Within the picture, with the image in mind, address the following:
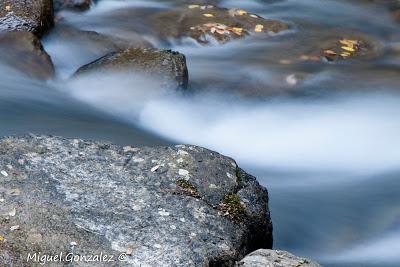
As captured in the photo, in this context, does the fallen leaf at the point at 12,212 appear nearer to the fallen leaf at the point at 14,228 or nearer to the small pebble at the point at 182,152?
the fallen leaf at the point at 14,228

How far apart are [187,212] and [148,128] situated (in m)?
2.90

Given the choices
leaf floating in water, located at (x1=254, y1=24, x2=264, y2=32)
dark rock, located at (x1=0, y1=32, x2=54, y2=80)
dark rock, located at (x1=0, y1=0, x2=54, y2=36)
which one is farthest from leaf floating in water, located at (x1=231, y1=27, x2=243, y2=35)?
dark rock, located at (x1=0, y1=32, x2=54, y2=80)

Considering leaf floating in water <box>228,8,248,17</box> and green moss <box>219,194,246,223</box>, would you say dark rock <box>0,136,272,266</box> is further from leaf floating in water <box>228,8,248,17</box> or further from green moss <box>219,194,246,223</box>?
leaf floating in water <box>228,8,248,17</box>

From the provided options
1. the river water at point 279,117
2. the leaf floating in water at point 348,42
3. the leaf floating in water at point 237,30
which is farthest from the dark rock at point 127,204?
the leaf floating in water at point 348,42

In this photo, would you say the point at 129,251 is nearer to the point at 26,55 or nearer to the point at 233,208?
the point at 233,208

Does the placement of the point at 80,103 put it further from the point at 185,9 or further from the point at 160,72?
the point at 185,9

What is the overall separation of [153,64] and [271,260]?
339cm

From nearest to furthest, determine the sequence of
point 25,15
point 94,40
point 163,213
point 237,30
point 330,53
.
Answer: point 163,213
point 25,15
point 94,40
point 330,53
point 237,30

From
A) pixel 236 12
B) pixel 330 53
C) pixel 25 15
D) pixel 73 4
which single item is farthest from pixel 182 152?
pixel 236 12

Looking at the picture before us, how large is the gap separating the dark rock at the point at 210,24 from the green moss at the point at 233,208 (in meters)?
4.96

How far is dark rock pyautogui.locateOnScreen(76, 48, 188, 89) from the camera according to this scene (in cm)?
596

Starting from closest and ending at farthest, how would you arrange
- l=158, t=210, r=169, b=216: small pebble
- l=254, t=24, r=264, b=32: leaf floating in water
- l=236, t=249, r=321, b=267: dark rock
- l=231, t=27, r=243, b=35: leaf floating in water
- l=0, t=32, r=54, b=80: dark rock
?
l=236, t=249, r=321, b=267: dark rock
l=158, t=210, r=169, b=216: small pebble
l=0, t=32, r=54, b=80: dark rock
l=231, t=27, r=243, b=35: leaf floating in water
l=254, t=24, r=264, b=32: leaf floating in water

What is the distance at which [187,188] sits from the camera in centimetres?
323

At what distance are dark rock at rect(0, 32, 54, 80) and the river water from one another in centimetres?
12
